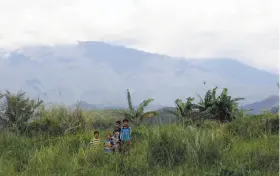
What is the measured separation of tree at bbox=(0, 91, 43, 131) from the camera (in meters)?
17.0

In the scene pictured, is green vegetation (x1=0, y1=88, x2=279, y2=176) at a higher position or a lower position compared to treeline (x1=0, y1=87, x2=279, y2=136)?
lower

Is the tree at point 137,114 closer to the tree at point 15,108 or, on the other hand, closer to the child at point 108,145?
the tree at point 15,108

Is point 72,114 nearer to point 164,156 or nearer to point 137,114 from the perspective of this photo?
point 137,114

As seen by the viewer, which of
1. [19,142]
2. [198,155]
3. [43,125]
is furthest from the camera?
[43,125]

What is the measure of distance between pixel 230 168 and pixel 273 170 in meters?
1.01

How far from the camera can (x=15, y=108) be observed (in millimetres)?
17328

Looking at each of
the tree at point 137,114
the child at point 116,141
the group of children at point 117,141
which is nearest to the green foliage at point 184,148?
the group of children at point 117,141

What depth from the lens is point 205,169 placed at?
809 cm

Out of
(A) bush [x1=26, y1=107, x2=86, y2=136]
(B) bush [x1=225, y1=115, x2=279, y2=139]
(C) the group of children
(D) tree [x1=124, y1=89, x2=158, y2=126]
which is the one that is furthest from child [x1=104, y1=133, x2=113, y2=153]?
(D) tree [x1=124, y1=89, x2=158, y2=126]

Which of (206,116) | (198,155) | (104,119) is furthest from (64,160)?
(104,119)

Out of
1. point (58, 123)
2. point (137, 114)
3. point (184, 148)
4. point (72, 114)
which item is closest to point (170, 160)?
point (184, 148)

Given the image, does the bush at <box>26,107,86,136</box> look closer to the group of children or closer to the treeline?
the treeline

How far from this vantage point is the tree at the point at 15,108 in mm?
17031

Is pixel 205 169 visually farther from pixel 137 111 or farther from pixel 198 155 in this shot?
pixel 137 111
